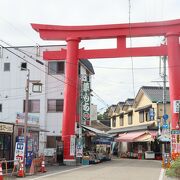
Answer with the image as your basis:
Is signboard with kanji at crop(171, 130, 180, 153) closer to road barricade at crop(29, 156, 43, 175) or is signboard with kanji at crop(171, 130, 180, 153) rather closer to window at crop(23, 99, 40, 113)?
road barricade at crop(29, 156, 43, 175)

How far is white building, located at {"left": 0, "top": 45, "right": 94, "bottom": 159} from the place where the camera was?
38875 millimetres

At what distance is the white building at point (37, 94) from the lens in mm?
38875

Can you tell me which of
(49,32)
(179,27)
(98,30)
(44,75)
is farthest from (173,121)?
(44,75)

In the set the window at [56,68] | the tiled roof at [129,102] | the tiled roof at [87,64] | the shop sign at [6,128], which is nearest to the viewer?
the shop sign at [6,128]

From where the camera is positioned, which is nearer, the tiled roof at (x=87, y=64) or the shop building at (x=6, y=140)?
the shop building at (x=6, y=140)

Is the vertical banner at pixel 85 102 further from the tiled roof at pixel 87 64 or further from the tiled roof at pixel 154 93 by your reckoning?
the tiled roof at pixel 154 93

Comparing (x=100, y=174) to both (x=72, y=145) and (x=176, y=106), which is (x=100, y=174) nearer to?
(x=72, y=145)

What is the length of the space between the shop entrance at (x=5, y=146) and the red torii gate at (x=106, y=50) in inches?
270

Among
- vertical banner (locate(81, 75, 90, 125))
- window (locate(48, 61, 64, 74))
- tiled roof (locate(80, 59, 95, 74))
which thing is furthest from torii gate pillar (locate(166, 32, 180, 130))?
tiled roof (locate(80, 59, 95, 74))

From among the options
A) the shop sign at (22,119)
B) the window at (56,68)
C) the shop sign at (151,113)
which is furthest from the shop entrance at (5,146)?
the shop sign at (151,113)

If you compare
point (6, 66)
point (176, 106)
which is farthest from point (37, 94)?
point (176, 106)

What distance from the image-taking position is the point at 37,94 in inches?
1540

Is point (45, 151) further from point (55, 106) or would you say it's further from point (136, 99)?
point (136, 99)

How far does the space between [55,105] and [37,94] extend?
6.62ft
